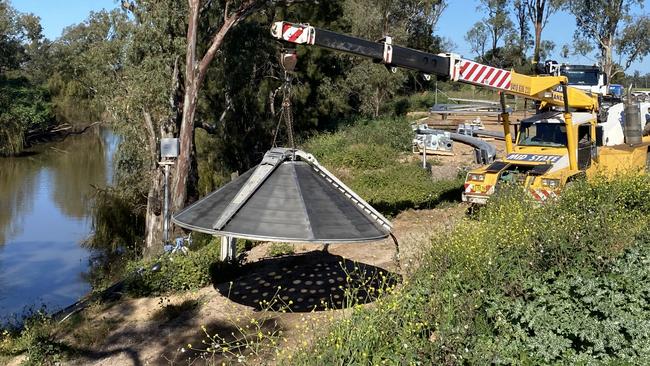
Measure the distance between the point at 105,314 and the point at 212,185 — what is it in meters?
13.5

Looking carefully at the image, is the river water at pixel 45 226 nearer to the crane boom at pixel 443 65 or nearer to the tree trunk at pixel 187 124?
the tree trunk at pixel 187 124

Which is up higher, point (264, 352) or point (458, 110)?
point (458, 110)

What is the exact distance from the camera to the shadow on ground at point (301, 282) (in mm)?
8961

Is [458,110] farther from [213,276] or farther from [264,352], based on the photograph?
[264,352]

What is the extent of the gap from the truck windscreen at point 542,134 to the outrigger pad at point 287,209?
6.29 m

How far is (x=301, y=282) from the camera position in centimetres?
1000

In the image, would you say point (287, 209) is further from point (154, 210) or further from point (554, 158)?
point (154, 210)

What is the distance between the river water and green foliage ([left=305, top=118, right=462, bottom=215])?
8.27 meters

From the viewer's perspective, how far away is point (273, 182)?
308 inches

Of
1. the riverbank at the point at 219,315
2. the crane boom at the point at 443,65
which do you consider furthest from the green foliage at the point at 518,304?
the crane boom at the point at 443,65

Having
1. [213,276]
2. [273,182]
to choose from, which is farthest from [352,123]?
[273,182]

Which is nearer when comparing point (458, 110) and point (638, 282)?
point (638, 282)

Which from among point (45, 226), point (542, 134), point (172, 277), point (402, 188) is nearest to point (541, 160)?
point (542, 134)

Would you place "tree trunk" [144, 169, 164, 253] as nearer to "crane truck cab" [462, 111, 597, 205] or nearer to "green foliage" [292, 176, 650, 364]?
"crane truck cab" [462, 111, 597, 205]
